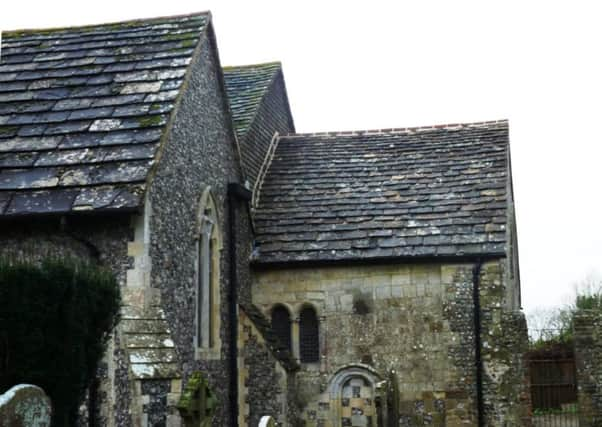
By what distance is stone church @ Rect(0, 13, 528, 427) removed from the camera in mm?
12773

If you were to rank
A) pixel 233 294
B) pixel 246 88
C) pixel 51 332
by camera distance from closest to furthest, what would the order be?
pixel 51 332 < pixel 233 294 < pixel 246 88

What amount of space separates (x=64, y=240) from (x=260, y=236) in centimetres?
628

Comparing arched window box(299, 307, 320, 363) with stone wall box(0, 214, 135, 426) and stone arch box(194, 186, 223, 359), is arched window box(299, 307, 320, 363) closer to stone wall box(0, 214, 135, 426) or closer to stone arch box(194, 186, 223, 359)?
stone arch box(194, 186, 223, 359)

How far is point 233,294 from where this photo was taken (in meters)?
16.8

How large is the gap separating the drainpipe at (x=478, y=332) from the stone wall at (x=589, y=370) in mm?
3428

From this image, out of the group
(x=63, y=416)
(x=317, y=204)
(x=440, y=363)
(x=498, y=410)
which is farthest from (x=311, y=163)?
(x=63, y=416)

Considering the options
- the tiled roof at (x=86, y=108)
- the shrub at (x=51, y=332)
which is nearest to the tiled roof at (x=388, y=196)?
the tiled roof at (x=86, y=108)

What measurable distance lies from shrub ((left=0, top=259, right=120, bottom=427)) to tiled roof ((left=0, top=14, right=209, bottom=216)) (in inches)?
121

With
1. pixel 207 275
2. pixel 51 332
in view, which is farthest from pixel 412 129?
pixel 51 332

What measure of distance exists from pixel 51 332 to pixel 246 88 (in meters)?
13.9

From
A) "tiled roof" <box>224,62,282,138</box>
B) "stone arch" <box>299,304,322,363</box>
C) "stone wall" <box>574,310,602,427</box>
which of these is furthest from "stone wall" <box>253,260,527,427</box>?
"tiled roof" <box>224,62,282,138</box>

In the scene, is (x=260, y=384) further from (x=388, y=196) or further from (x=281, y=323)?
(x=388, y=196)

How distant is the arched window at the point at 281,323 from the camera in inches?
710

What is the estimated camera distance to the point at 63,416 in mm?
9070
